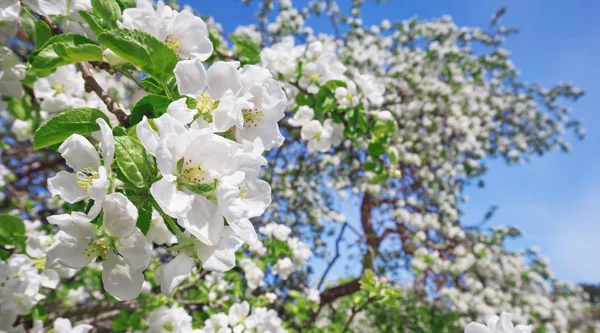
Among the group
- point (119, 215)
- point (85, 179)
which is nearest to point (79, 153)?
point (85, 179)

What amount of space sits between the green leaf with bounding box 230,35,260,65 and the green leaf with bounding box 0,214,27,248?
1147 mm

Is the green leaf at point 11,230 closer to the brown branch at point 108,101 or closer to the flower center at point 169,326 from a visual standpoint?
the flower center at point 169,326

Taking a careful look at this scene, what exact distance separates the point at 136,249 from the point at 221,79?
1.22ft

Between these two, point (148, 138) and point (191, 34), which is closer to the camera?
point (148, 138)

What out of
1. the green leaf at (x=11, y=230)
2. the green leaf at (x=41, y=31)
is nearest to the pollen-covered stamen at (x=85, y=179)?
the green leaf at (x=41, y=31)

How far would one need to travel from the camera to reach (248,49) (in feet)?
5.86

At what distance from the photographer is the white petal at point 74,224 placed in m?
0.66

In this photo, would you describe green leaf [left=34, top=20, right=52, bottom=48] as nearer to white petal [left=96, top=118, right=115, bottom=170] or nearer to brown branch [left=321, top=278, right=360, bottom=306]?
white petal [left=96, top=118, right=115, bottom=170]

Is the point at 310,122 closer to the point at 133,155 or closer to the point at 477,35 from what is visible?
the point at 133,155

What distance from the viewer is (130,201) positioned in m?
0.64

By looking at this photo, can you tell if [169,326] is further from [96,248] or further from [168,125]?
[168,125]

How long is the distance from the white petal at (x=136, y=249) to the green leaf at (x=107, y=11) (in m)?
A: 0.57

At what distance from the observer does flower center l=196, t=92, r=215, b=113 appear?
76 cm

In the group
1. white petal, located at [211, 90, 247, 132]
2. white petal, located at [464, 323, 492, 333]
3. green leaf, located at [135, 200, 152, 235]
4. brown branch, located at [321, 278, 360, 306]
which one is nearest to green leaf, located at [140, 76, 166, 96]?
white petal, located at [211, 90, 247, 132]
